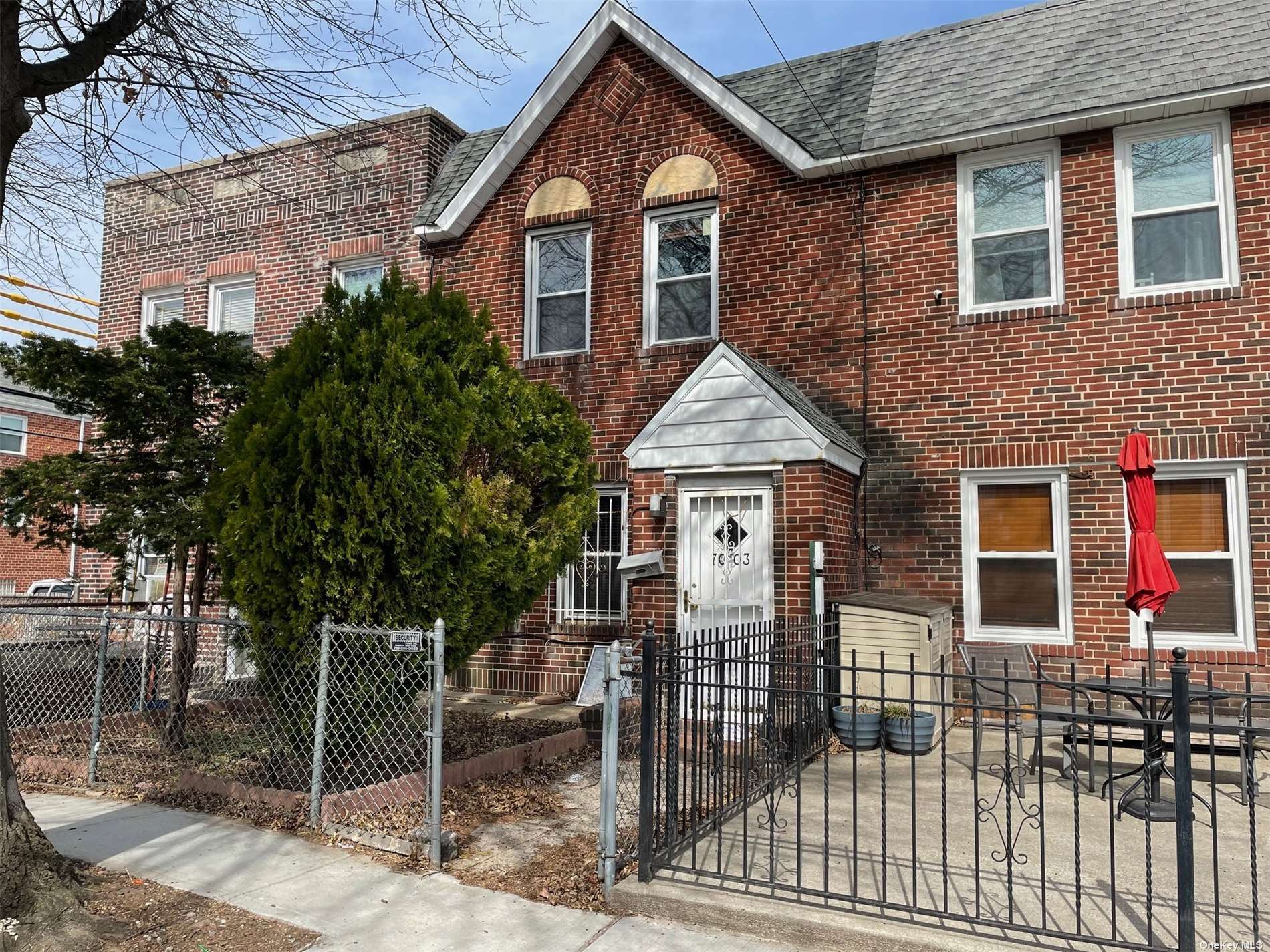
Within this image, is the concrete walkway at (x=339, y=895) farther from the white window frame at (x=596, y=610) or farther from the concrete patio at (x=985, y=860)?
the white window frame at (x=596, y=610)

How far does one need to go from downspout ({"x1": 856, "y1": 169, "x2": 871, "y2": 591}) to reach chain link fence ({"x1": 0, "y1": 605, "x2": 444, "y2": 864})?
5.00m

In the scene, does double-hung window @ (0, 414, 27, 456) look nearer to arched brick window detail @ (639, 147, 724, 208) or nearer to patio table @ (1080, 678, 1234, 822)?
arched brick window detail @ (639, 147, 724, 208)

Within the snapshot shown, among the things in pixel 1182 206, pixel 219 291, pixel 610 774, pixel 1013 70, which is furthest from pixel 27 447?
pixel 1182 206

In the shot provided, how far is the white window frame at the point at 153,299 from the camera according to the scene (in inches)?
579

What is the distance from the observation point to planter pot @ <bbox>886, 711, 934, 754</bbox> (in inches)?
294

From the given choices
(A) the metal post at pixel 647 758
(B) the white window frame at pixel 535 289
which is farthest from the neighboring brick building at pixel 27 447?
(A) the metal post at pixel 647 758

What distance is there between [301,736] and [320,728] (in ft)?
1.84

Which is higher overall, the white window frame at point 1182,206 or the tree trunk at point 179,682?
the white window frame at point 1182,206

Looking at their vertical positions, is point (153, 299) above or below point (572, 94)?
below

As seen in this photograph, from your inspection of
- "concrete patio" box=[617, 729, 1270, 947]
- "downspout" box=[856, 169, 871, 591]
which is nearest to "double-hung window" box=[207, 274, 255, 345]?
"downspout" box=[856, 169, 871, 591]

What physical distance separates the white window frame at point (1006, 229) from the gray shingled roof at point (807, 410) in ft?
5.88

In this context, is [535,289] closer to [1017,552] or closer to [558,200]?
[558,200]

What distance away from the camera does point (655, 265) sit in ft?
35.8

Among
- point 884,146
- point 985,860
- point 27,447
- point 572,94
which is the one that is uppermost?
point 572,94
